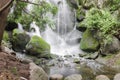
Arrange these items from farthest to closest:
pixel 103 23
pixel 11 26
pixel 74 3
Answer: pixel 74 3 < pixel 11 26 < pixel 103 23

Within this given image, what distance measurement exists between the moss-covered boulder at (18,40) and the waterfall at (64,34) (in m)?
2.64

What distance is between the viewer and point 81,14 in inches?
842

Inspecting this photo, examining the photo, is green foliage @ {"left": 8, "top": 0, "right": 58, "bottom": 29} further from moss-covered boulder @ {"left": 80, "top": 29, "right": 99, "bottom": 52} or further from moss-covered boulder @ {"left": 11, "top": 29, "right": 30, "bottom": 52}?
moss-covered boulder @ {"left": 80, "top": 29, "right": 99, "bottom": 52}

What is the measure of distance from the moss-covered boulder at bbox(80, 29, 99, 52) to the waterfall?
53cm

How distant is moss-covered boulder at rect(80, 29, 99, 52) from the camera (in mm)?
17377

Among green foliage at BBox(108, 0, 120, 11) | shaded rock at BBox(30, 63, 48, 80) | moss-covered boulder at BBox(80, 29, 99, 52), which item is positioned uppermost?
green foliage at BBox(108, 0, 120, 11)

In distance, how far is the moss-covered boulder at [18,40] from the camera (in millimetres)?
16625

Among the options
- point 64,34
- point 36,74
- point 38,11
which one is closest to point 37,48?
point 38,11

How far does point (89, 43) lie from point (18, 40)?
16.1ft

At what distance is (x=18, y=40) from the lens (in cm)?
1667

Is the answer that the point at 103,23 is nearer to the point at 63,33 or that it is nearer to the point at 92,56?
the point at 92,56

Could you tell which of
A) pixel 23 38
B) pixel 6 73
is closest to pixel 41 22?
pixel 6 73

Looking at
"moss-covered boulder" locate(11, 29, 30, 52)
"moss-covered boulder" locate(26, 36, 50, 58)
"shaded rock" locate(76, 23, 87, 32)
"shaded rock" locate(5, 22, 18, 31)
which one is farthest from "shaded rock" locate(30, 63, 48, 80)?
"shaded rock" locate(76, 23, 87, 32)

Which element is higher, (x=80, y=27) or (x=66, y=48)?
(x=80, y=27)
